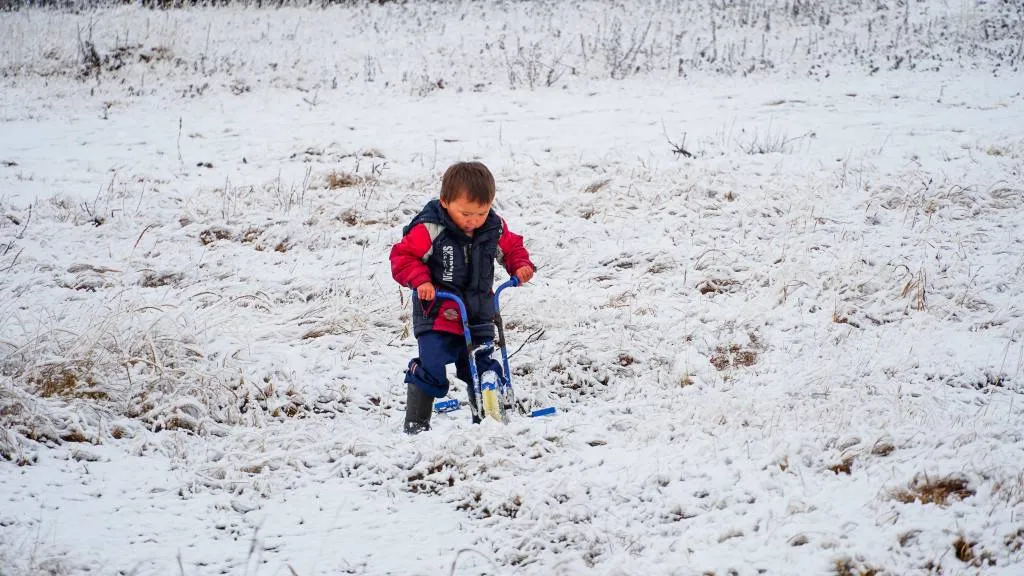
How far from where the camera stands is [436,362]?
495cm

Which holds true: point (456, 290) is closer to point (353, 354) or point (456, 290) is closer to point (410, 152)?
point (353, 354)

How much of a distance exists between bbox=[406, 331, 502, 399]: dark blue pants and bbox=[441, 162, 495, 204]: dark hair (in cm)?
101

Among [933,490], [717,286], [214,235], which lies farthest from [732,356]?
[214,235]

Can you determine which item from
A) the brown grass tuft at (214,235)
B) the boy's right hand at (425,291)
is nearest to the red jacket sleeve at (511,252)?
the boy's right hand at (425,291)

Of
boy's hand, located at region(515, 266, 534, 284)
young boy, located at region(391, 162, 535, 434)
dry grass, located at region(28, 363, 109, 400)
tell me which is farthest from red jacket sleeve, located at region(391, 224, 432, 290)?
dry grass, located at region(28, 363, 109, 400)

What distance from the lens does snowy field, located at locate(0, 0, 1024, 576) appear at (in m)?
3.65

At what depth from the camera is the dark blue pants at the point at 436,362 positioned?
4.94 m

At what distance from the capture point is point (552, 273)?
24.9 feet

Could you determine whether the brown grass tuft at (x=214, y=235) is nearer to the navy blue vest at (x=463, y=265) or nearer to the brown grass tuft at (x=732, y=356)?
the navy blue vest at (x=463, y=265)

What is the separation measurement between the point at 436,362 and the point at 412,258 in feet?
2.44

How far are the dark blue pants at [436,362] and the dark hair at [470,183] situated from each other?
101 centimetres

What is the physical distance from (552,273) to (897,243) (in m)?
3.50

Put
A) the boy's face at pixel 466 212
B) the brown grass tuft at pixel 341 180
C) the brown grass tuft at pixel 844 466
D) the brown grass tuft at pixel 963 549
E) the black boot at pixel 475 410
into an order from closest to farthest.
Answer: the brown grass tuft at pixel 963 549 < the brown grass tuft at pixel 844 466 < the boy's face at pixel 466 212 < the black boot at pixel 475 410 < the brown grass tuft at pixel 341 180

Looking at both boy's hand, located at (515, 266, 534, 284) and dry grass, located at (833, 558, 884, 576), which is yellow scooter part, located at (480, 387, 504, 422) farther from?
dry grass, located at (833, 558, 884, 576)
